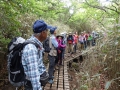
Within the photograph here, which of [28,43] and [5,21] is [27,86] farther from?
[5,21]

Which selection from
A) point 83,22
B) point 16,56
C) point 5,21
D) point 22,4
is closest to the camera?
point 16,56

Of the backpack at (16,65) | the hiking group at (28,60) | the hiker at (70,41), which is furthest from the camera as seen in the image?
the hiker at (70,41)

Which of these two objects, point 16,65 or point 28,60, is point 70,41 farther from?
point 28,60

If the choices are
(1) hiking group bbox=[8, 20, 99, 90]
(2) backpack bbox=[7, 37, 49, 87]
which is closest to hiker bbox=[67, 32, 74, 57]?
(1) hiking group bbox=[8, 20, 99, 90]

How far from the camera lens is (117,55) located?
382 cm

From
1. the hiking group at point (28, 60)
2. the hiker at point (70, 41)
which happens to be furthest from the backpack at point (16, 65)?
the hiker at point (70, 41)

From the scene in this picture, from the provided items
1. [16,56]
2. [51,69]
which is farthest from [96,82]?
[16,56]

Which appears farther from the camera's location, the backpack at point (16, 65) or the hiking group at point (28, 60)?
the backpack at point (16, 65)

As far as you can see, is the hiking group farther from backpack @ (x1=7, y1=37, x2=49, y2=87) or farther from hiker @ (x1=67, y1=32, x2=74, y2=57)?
hiker @ (x1=67, y1=32, x2=74, y2=57)

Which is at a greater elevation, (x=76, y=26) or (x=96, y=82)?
(x=76, y=26)

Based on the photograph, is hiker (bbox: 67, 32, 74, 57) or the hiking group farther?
hiker (bbox: 67, 32, 74, 57)

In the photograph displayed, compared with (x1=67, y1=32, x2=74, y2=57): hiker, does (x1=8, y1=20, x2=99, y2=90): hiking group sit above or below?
below

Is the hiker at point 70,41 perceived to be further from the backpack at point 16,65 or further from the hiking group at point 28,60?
the backpack at point 16,65

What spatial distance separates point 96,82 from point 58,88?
119 cm
